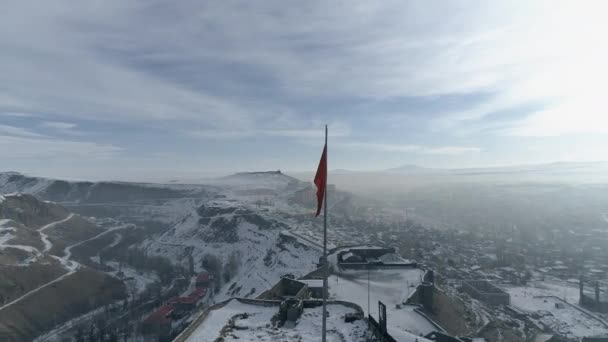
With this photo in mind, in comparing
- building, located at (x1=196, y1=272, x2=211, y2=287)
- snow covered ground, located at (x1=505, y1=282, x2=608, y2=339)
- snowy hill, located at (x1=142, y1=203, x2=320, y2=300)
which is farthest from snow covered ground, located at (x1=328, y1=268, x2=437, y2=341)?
building, located at (x1=196, y1=272, x2=211, y2=287)

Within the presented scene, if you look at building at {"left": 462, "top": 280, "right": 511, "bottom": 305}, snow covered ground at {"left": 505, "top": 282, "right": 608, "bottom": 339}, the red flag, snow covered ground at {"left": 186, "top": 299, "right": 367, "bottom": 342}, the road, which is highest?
the red flag

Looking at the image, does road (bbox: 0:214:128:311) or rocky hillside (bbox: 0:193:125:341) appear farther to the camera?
road (bbox: 0:214:128:311)

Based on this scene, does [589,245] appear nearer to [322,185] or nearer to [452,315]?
[452,315]

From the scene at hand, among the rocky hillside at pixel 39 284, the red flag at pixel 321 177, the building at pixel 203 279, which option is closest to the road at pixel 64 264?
the rocky hillside at pixel 39 284

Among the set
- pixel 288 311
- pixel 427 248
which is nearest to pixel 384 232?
pixel 427 248

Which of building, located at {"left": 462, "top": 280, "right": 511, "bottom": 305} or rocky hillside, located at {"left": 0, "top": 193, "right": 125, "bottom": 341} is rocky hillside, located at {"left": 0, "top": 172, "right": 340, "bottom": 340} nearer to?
rocky hillside, located at {"left": 0, "top": 193, "right": 125, "bottom": 341}
